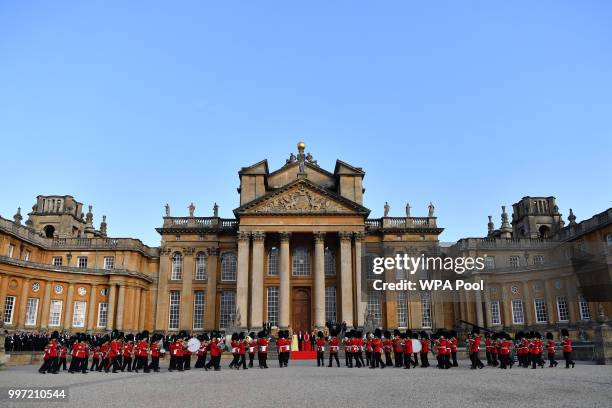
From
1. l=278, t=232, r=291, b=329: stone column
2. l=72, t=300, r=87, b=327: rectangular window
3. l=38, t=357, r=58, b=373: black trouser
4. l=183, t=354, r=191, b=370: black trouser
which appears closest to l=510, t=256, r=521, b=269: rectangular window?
l=278, t=232, r=291, b=329: stone column

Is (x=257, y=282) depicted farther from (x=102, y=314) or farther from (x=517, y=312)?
(x=517, y=312)

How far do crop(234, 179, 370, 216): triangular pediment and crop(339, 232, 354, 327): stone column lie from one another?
2.39 m

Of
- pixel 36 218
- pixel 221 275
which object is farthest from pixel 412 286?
pixel 36 218

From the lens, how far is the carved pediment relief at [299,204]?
42303mm

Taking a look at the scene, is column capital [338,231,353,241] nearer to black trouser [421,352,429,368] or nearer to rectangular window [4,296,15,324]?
black trouser [421,352,429,368]

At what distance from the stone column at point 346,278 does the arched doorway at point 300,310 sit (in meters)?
4.20

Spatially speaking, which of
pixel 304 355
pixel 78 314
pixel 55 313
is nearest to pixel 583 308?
pixel 304 355

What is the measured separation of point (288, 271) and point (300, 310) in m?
4.94

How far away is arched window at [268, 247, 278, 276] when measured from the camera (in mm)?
44562

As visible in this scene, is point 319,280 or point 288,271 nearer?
point 319,280

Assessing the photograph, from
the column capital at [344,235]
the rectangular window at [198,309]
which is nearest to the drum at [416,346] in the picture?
the column capital at [344,235]

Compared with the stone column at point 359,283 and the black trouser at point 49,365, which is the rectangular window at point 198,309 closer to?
the stone column at point 359,283

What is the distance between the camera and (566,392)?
41.1 feet

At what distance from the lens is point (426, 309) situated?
4591 centimetres
